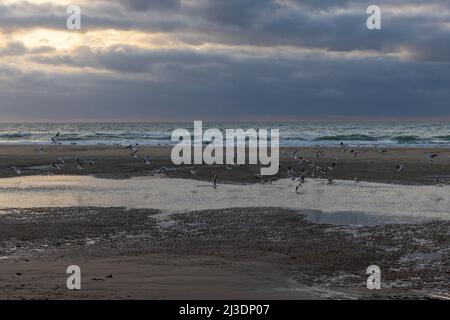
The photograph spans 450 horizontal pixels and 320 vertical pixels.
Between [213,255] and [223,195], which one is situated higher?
[213,255]

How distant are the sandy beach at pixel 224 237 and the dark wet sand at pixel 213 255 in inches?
1.2

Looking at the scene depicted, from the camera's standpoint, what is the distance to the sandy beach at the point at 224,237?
8.85 metres

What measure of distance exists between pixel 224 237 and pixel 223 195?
7924 millimetres

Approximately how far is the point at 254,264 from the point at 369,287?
2.45m

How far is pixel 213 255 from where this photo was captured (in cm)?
1141

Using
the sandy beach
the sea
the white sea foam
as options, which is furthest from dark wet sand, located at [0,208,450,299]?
the sea

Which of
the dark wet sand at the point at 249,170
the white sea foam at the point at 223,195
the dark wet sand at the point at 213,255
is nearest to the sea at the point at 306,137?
the dark wet sand at the point at 249,170

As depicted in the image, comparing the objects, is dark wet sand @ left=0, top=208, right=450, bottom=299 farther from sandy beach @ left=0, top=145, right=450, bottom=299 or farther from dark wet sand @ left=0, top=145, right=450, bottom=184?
dark wet sand @ left=0, top=145, right=450, bottom=184

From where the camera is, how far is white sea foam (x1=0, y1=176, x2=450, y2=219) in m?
18.5

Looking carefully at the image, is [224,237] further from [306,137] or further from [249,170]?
[306,137]

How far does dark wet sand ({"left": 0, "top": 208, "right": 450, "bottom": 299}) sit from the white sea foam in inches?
72.8

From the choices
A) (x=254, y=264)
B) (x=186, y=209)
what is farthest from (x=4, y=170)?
(x=254, y=264)

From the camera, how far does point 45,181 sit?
2627 cm

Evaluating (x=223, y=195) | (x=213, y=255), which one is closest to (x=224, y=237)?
(x=213, y=255)
